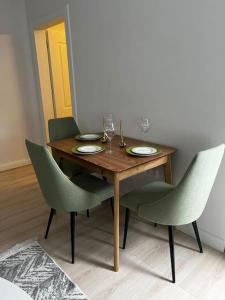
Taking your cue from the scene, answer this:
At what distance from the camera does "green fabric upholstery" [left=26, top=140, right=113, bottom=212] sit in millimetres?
1681

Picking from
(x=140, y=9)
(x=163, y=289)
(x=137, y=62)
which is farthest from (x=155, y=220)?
(x=140, y=9)

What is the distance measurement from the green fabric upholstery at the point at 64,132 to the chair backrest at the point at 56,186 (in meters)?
0.68

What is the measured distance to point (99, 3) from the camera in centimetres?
239

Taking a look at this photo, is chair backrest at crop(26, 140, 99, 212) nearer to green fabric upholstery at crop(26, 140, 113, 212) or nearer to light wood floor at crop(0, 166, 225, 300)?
green fabric upholstery at crop(26, 140, 113, 212)

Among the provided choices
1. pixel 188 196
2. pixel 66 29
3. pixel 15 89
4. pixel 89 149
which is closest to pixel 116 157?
pixel 89 149

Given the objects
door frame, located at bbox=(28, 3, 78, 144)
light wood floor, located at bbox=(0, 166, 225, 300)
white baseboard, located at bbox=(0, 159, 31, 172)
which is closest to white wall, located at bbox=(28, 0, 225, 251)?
door frame, located at bbox=(28, 3, 78, 144)

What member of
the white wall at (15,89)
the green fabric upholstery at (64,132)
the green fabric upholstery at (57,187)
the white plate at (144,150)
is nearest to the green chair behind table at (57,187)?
the green fabric upholstery at (57,187)

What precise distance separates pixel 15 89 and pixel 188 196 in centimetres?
309

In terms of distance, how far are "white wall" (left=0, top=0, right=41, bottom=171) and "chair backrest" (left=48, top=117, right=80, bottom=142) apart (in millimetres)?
1373

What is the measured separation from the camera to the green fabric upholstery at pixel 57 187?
5.52ft

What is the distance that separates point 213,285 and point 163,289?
0.33m

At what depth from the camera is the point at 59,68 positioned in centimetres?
377

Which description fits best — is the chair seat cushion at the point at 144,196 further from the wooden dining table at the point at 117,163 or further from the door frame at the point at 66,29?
the door frame at the point at 66,29

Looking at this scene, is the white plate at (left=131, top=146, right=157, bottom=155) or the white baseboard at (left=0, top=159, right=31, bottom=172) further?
the white baseboard at (left=0, top=159, right=31, bottom=172)
